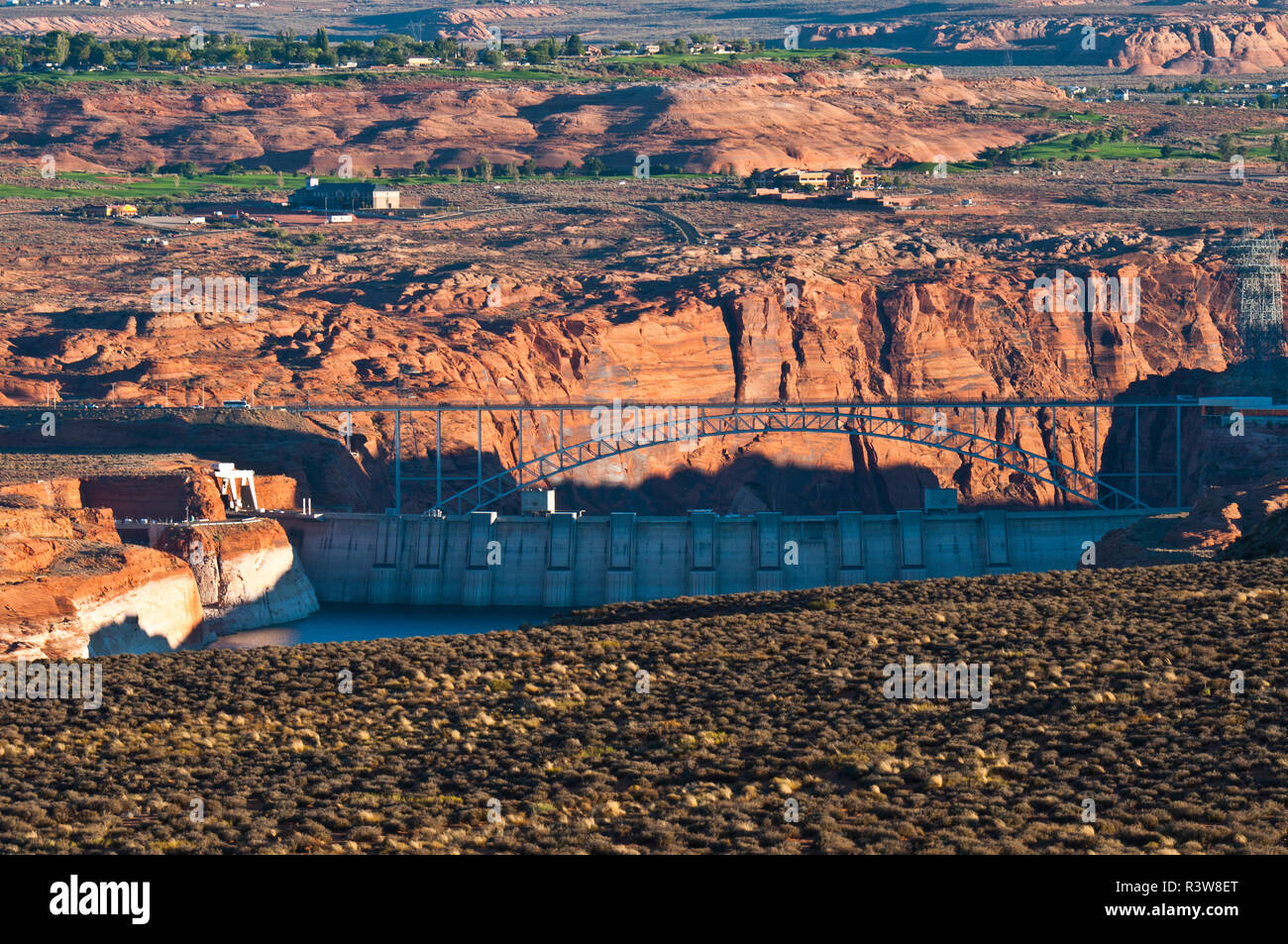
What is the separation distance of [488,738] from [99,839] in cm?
863

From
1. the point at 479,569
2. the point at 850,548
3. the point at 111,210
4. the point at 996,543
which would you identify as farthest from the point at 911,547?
the point at 111,210

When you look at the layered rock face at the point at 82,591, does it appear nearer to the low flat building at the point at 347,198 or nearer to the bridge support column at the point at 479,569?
the bridge support column at the point at 479,569

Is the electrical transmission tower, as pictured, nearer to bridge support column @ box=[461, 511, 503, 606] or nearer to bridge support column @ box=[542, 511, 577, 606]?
bridge support column @ box=[542, 511, 577, 606]

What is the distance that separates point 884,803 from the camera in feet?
108

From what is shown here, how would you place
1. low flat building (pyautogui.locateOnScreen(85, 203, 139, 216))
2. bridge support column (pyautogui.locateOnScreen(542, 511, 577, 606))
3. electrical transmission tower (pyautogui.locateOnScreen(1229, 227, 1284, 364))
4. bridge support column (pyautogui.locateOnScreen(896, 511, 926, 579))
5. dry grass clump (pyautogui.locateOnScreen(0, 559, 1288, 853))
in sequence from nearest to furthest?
1. dry grass clump (pyautogui.locateOnScreen(0, 559, 1288, 853))
2. bridge support column (pyautogui.locateOnScreen(896, 511, 926, 579))
3. bridge support column (pyautogui.locateOnScreen(542, 511, 577, 606))
4. electrical transmission tower (pyautogui.locateOnScreen(1229, 227, 1284, 364))
5. low flat building (pyautogui.locateOnScreen(85, 203, 139, 216))

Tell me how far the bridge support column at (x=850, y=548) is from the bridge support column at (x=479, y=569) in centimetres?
1517

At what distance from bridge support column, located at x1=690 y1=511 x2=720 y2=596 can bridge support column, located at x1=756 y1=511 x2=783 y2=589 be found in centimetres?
192

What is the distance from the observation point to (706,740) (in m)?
38.1

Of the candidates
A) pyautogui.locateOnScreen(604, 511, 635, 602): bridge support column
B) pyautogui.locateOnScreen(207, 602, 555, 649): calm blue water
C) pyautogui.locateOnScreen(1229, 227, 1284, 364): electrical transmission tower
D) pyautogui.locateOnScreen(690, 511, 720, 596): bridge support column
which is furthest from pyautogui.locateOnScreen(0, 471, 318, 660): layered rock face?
pyautogui.locateOnScreen(1229, 227, 1284, 364): electrical transmission tower

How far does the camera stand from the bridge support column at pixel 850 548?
89.6 meters

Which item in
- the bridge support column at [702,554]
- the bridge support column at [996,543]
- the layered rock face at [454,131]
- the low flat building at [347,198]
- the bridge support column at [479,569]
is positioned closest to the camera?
the bridge support column at [702,554]

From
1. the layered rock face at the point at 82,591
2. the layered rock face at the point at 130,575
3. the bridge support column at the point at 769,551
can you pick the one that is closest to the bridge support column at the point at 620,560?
→ the bridge support column at the point at 769,551

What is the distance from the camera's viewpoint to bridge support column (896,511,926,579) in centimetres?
9000

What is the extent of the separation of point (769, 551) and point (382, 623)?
661 inches
